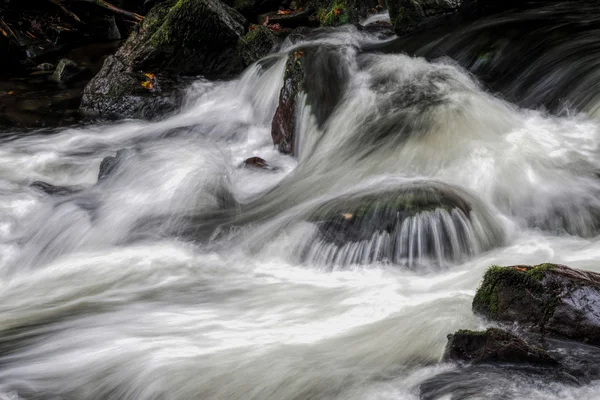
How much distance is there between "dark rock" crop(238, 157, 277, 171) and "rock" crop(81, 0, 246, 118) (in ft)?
7.63

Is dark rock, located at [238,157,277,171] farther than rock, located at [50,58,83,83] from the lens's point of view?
No

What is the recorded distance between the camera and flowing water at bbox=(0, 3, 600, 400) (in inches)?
141

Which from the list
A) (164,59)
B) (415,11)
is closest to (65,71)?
(164,59)

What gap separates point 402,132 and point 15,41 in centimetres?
769

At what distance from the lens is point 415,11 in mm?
9461

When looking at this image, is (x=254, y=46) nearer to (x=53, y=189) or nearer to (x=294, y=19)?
(x=294, y=19)

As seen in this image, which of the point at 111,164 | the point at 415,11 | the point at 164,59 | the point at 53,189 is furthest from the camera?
the point at 164,59

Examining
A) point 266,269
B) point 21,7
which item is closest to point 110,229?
point 266,269

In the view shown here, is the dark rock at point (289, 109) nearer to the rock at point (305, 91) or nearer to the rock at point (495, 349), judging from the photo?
the rock at point (305, 91)

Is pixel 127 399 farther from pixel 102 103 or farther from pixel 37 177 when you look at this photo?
pixel 102 103

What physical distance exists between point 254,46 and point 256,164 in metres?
3.44

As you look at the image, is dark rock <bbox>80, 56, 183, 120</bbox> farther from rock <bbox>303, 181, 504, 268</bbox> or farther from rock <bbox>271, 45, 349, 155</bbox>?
rock <bbox>303, 181, 504, 268</bbox>

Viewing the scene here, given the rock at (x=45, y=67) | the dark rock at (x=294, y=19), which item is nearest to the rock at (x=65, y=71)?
the rock at (x=45, y=67)

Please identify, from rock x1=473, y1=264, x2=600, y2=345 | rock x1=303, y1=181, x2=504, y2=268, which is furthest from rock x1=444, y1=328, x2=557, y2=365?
rock x1=303, y1=181, x2=504, y2=268
